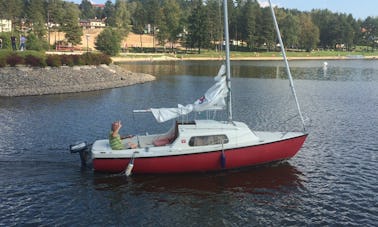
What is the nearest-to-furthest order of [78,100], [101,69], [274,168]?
[274,168]
[78,100]
[101,69]

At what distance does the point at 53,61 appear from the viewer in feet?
205

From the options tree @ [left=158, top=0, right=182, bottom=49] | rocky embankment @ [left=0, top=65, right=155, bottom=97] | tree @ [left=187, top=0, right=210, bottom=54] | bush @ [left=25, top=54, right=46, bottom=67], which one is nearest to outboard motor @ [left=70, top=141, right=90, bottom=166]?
rocky embankment @ [left=0, top=65, right=155, bottom=97]

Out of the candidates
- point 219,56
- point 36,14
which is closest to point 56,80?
point 36,14

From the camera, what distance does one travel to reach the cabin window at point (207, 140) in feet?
76.5

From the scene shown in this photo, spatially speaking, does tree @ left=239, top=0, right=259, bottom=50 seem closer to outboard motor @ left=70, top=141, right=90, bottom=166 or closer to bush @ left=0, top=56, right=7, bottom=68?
bush @ left=0, top=56, right=7, bottom=68

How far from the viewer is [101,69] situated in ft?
234

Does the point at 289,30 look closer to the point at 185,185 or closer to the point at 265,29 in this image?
the point at 265,29

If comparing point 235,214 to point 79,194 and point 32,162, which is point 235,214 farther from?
point 32,162

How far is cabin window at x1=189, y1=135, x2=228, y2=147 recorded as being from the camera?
2333 centimetres

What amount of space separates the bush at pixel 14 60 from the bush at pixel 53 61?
429 centimetres

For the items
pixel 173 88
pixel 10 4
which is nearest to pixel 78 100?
pixel 173 88

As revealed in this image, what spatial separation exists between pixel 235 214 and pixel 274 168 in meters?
7.39

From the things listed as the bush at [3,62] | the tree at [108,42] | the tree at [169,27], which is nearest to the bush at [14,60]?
the bush at [3,62]

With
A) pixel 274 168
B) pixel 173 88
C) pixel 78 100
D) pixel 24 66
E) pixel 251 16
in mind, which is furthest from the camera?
pixel 251 16
